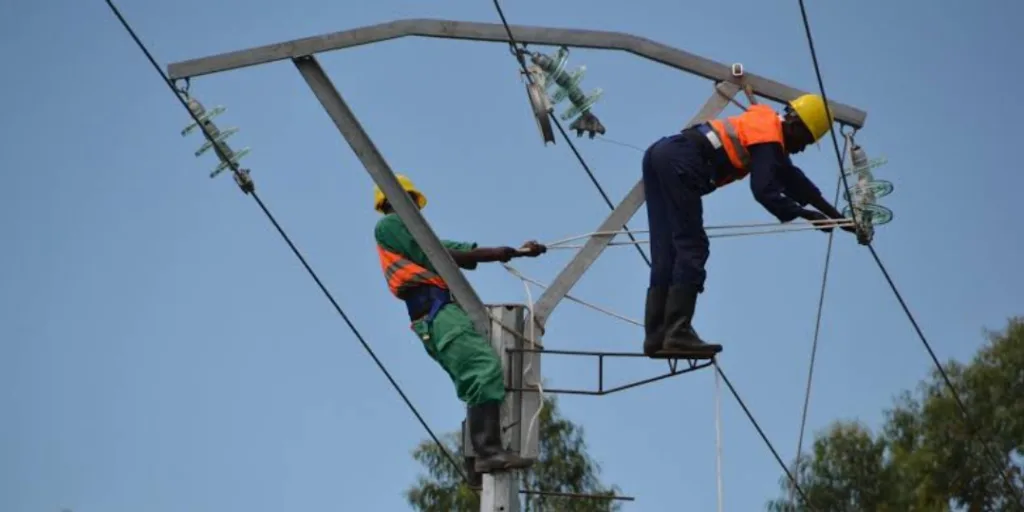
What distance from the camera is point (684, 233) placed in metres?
13.1

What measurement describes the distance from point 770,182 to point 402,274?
6.72 ft

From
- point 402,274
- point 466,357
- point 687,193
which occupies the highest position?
point 687,193

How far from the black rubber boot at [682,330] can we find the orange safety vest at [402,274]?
1.22 meters

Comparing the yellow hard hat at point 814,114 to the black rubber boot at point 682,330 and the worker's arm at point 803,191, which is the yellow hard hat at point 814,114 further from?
the black rubber boot at point 682,330

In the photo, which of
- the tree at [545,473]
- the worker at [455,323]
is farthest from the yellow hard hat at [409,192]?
the tree at [545,473]

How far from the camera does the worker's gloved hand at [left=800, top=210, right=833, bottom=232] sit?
13307 millimetres

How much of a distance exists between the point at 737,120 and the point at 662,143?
43 centimetres

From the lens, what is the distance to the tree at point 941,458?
118 ft

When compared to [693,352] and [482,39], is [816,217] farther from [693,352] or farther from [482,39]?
[482,39]

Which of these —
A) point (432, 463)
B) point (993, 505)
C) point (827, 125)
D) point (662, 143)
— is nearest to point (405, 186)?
point (662, 143)

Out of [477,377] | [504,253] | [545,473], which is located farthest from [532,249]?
[545,473]

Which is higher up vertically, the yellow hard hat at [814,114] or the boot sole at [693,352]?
the yellow hard hat at [814,114]

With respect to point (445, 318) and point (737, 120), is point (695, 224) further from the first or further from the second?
point (445, 318)

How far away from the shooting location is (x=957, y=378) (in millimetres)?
36875
